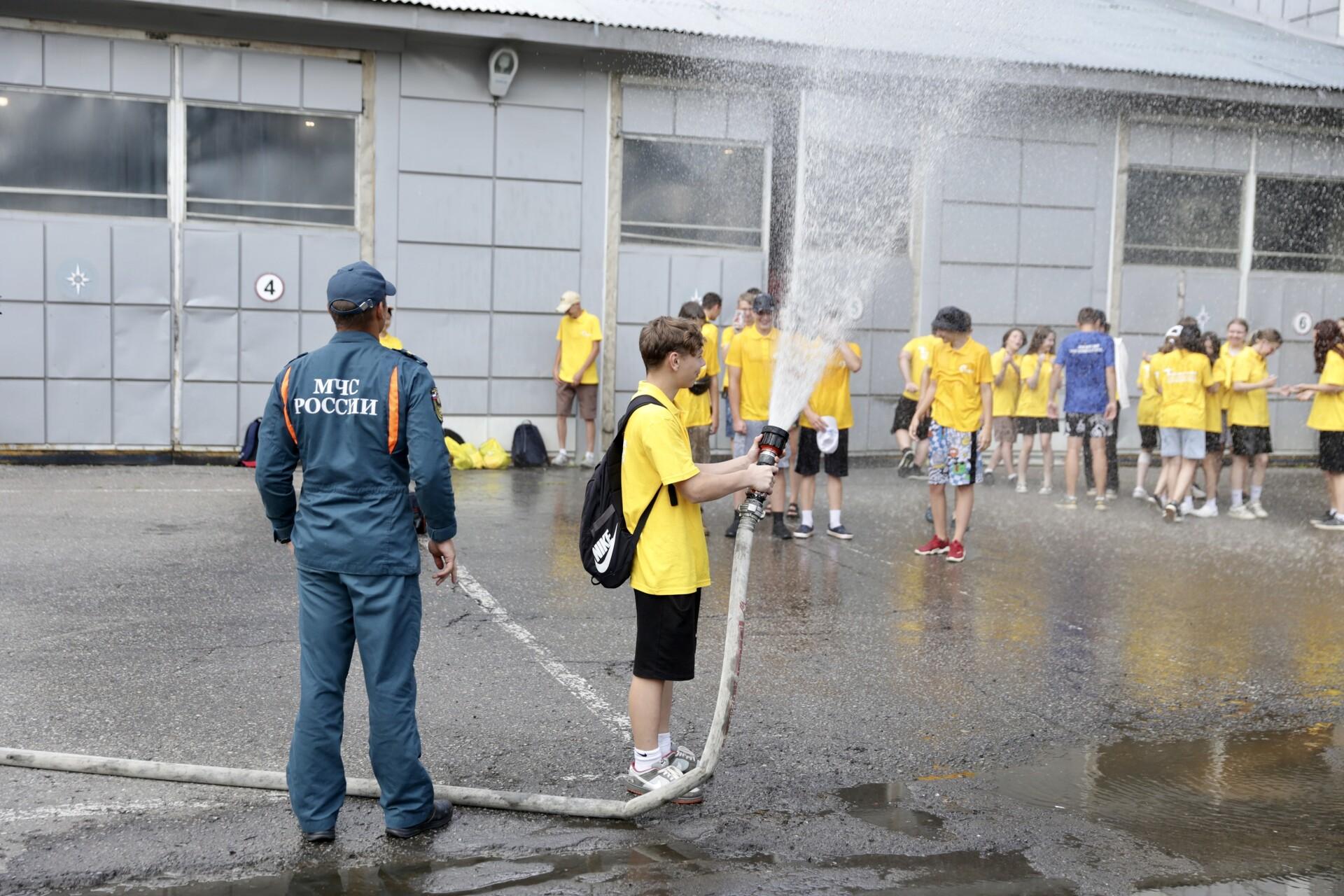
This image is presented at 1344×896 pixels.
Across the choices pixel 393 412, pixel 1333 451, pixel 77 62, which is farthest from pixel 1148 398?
pixel 77 62

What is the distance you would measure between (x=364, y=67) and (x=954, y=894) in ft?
39.5

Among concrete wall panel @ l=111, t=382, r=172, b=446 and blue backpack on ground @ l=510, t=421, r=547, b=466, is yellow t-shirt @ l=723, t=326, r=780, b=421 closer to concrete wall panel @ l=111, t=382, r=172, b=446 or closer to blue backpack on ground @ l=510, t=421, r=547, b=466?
blue backpack on ground @ l=510, t=421, r=547, b=466

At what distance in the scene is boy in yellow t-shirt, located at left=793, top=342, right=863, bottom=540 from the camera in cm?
963

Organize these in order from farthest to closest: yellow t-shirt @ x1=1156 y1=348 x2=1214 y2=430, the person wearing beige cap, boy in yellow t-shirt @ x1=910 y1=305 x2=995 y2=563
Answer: the person wearing beige cap → yellow t-shirt @ x1=1156 y1=348 x2=1214 y2=430 → boy in yellow t-shirt @ x1=910 y1=305 x2=995 y2=563

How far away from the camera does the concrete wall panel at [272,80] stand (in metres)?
13.4

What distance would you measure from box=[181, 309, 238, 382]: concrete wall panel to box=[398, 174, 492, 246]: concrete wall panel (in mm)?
2076

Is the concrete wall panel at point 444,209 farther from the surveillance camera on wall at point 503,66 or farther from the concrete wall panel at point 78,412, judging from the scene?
the concrete wall panel at point 78,412

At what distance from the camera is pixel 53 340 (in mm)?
13000

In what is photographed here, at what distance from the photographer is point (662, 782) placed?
4441 millimetres

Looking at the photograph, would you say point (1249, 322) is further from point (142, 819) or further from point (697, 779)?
point (142, 819)

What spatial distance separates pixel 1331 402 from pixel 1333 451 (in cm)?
49

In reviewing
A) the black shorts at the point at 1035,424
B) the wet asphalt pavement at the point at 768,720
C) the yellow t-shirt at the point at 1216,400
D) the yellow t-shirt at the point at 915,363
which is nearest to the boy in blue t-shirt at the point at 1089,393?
the yellow t-shirt at the point at 1216,400

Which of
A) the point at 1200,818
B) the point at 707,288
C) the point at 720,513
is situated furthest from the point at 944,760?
the point at 707,288

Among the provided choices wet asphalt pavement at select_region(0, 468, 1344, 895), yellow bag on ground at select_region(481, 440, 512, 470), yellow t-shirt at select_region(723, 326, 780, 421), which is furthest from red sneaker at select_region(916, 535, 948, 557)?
yellow bag on ground at select_region(481, 440, 512, 470)
